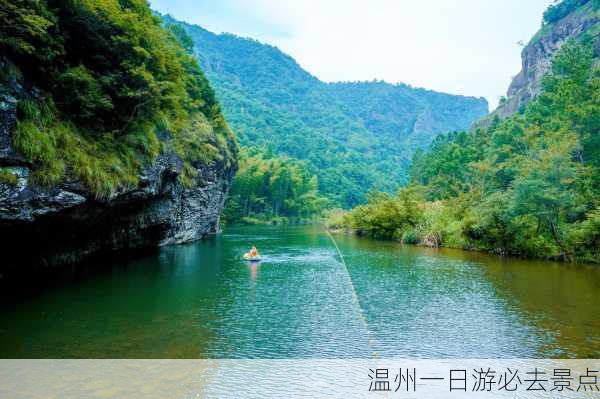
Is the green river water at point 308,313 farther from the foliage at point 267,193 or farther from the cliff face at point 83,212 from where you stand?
the foliage at point 267,193

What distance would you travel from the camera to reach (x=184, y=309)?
15047 mm

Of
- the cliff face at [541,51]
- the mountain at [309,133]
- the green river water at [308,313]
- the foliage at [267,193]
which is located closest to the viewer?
the green river water at [308,313]

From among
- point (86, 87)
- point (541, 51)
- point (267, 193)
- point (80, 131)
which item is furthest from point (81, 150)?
point (541, 51)

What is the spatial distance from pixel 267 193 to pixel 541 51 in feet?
197

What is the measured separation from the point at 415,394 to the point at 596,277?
1726 centimetres

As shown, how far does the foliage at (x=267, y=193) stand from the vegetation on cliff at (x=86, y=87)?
163ft

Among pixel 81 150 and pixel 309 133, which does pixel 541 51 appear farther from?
pixel 81 150

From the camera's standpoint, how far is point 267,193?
8338cm

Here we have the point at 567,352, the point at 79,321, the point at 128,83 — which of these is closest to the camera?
the point at 567,352

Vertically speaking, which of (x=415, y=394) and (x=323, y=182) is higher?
(x=323, y=182)

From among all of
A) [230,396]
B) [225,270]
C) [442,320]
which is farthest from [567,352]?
[225,270]

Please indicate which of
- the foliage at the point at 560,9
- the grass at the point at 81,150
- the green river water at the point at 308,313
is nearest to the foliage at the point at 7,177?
the grass at the point at 81,150

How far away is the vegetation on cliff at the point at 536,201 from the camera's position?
1046 inches

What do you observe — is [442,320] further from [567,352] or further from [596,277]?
[596,277]
